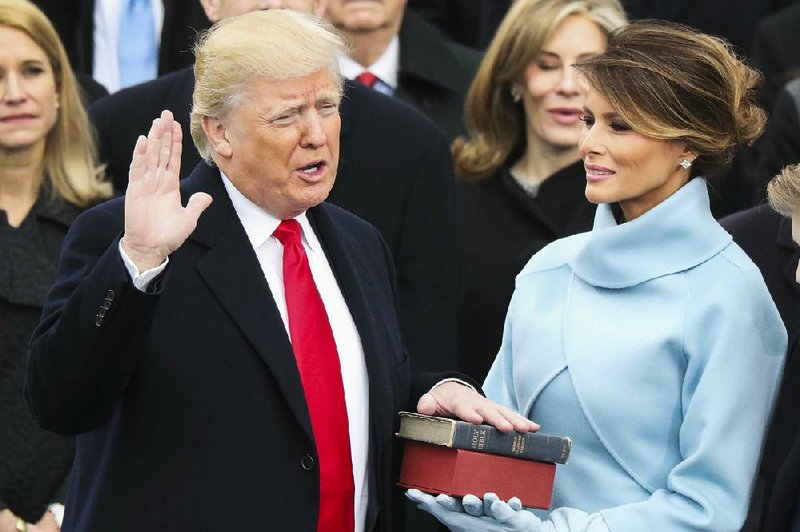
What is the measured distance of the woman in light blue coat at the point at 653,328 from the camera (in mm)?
3629

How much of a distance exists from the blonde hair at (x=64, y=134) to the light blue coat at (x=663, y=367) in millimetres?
1727

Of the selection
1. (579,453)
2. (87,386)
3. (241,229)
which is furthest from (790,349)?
(87,386)

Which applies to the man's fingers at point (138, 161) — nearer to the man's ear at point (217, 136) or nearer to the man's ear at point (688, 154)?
the man's ear at point (217, 136)

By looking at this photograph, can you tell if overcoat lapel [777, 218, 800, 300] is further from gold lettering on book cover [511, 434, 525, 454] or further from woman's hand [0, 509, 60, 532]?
woman's hand [0, 509, 60, 532]

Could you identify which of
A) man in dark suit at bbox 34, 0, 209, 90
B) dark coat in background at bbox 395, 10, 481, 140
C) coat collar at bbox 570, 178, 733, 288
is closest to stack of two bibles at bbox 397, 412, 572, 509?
coat collar at bbox 570, 178, 733, 288

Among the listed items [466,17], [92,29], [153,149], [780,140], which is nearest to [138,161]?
[153,149]

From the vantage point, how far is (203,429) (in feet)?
11.7

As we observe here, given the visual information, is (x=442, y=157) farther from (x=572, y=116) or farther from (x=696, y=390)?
(x=696, y=390)

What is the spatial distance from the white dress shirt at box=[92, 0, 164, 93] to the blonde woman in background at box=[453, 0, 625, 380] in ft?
4.52

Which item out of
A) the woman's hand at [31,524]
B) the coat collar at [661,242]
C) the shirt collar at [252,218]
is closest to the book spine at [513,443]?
the coat collar at [661,242]

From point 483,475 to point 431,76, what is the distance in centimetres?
269

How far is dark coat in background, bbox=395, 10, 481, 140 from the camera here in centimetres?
602

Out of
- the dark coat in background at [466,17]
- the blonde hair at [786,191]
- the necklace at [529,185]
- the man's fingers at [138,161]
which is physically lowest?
the man's fingers at [138,161]

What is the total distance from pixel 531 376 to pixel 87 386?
1.08 metres
